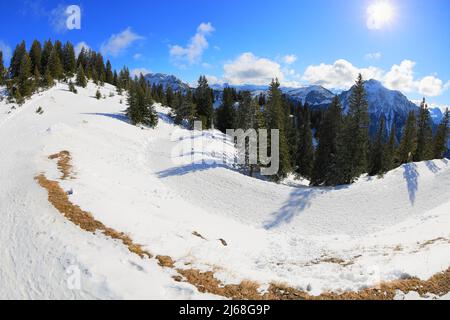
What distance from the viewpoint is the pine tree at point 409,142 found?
166 feet

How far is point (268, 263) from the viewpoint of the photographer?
15.1 m

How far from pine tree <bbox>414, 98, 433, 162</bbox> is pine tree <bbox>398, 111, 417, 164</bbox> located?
607 millimetres

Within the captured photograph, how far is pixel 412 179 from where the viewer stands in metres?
31.5

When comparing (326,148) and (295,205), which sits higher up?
(326,148)

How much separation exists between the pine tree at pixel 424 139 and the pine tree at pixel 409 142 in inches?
23.9

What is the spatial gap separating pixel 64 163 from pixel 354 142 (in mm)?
30144

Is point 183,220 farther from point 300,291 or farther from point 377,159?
point 377,159

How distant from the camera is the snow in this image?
1055 centimetres

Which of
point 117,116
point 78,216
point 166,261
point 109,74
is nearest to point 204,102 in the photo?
point 117,116

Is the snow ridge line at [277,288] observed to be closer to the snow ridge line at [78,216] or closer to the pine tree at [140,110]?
the snow ridge line at [78,216]

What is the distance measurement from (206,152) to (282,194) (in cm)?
1626

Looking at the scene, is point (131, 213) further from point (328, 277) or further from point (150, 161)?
point (150, 161)

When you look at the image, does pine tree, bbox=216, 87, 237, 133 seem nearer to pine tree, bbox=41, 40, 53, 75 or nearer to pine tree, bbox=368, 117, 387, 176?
pine tree, bbox=368, 117, 387, 176
